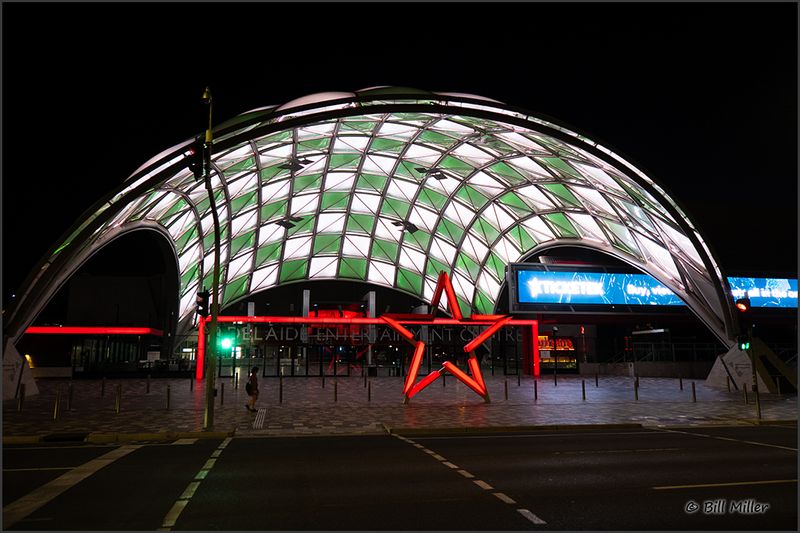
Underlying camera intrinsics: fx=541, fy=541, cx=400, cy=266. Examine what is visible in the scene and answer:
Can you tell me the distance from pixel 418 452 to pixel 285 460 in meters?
3.06

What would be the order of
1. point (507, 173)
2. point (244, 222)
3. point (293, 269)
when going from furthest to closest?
point (293, 269)
point (244, 222)
point (507, 173)

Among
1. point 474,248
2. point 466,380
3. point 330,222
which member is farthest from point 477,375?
point 330,222

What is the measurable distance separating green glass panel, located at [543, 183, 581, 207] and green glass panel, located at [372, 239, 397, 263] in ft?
70.0

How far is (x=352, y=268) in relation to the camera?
65375 mm

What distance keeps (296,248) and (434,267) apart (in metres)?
A: 15.7

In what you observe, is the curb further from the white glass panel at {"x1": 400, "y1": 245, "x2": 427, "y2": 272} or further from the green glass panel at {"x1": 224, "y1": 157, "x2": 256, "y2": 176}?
Result: the white glass panel at {"x1": 400, "y1": 245, "x2": 427, "y2": 272}

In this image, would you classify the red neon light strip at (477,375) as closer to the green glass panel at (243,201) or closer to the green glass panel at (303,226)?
A: the green glass panel at (243,201)

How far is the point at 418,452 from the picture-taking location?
12.5 m

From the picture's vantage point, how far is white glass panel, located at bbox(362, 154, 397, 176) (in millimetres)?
44781

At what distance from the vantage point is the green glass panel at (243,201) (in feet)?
150

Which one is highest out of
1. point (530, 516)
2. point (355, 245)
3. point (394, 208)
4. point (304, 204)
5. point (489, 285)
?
point (304, 204)

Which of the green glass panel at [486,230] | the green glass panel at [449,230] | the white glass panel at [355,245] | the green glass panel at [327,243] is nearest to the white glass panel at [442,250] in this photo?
the green glass panel at [449,230]

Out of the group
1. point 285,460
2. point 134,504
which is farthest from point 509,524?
point 285,460

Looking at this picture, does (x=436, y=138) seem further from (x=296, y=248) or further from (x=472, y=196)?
(x=296, y=248)
